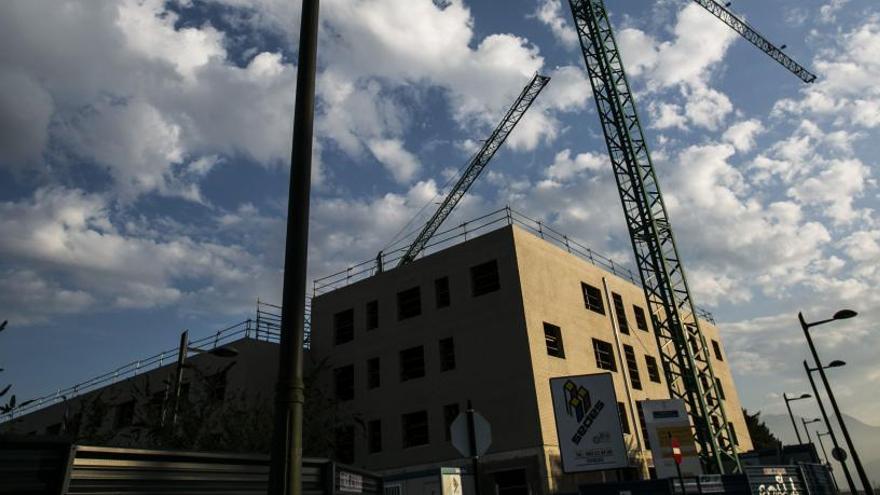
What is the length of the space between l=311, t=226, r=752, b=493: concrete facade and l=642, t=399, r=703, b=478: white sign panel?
2.47 m

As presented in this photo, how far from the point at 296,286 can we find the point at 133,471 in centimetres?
290

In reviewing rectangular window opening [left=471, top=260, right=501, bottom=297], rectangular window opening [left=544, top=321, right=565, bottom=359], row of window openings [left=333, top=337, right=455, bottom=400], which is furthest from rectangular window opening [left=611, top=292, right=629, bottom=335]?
row of window openings [left=333, top=337, right=455, bottom=400]

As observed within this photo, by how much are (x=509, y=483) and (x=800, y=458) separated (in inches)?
839

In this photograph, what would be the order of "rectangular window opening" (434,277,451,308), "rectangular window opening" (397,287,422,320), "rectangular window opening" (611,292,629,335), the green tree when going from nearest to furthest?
"rectangular window opening" (434,277,451,308)
"rectangular window opening" (397,287,422,320)
"rectangular window opening" (611,292,629,335)
the green tree

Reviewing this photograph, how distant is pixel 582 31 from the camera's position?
1903 inches

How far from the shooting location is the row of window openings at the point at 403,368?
31500 millimetres

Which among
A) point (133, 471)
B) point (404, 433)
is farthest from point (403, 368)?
point (133, 471)

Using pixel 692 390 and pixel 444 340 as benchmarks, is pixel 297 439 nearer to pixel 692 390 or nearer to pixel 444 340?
pixel 444 340

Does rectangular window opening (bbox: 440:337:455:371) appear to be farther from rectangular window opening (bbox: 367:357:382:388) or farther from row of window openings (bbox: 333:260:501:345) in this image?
rectangular window opening (bbox: 367:357:382:388)

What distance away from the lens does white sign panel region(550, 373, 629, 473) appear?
2575cm

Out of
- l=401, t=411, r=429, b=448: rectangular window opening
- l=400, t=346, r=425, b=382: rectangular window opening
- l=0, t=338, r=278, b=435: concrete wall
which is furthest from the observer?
l=0, t=338, r=278, b=435: concrete wall

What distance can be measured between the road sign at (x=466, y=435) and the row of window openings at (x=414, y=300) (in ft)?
73.3

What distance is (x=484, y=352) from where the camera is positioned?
2984cm

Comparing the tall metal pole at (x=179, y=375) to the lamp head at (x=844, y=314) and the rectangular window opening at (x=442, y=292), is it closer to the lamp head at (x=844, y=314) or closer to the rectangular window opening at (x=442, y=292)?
the rectangular window opening at (x=442, y=292)
